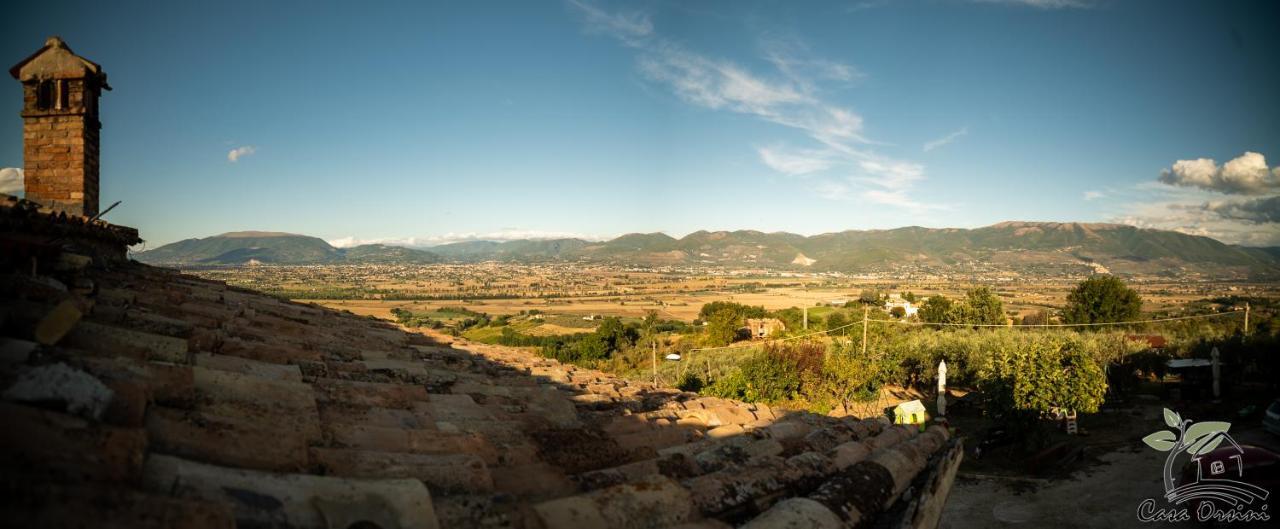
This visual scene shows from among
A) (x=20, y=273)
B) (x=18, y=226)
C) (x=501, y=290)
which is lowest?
(x=501, y=290)

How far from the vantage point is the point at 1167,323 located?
37.0 metres

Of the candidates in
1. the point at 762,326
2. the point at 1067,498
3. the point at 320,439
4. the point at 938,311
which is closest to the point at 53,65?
the point at 320,439

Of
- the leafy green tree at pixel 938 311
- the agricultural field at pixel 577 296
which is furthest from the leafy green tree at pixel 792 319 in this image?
the leafy green tree at pixel 938 311

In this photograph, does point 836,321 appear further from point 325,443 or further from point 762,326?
point 325,443

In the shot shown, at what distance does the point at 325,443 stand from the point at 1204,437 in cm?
1313

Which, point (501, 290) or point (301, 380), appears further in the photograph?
point (501, 290)

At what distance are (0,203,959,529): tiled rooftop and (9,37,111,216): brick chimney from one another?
239 centimetres

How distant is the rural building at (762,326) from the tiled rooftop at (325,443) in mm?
47275

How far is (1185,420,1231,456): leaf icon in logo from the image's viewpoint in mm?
8750

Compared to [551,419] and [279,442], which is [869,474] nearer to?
[551,419]

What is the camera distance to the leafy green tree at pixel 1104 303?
131 feet

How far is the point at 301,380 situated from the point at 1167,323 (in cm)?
5026

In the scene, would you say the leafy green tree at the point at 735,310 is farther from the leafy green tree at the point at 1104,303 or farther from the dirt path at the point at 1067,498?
the dirt path at the point at 1067,498

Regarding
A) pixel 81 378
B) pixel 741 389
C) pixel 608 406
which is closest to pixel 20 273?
pixel 81 378
